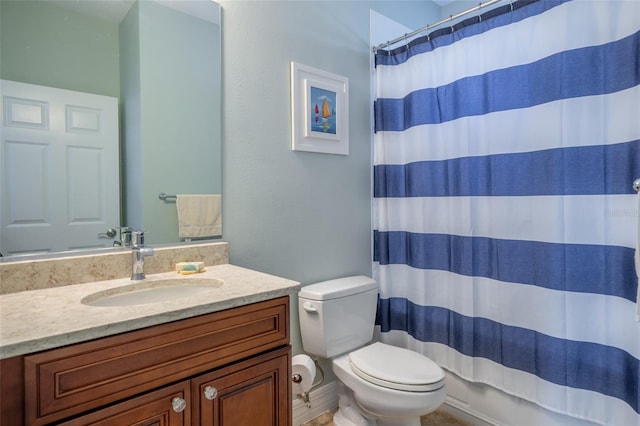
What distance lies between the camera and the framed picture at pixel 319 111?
68.9 inches

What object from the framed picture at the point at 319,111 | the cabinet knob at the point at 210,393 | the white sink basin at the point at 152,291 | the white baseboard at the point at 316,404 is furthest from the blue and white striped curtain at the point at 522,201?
the cabinet knob at the point at 210,393

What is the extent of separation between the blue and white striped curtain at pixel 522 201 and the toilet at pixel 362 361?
0.32 m

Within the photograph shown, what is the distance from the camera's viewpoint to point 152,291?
1237 millimetres

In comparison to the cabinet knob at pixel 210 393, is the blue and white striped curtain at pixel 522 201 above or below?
above

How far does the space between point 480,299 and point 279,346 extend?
42.7 inches

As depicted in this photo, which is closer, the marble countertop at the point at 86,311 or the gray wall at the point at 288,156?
the marble countertop at the point at 86,311

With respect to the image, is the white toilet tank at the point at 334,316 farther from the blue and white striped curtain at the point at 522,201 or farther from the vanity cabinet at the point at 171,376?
the vanity cabinet at the point at 171,376

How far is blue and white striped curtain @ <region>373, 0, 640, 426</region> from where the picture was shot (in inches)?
50.8

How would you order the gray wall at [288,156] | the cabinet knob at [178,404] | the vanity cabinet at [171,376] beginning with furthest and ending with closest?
the gray wall at [288,156] → the cabinet knob at [178,404] → the vanity cabinet at [171,376]

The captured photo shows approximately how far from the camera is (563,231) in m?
1.42

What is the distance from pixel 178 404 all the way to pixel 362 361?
90 centimetres

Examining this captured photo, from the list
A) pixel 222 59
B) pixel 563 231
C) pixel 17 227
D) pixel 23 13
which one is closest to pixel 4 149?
pixel 17 227

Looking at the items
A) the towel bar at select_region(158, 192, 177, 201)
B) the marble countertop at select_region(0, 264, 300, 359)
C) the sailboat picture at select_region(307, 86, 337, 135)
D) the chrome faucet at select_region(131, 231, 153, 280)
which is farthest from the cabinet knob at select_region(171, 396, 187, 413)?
the sailboat picture at select_region(307, 86, 337, 135)

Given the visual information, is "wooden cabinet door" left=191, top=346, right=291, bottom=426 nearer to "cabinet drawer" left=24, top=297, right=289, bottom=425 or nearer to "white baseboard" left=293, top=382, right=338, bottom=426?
"cabinet drawer" left=24, top=297, right=289, bottom=425
